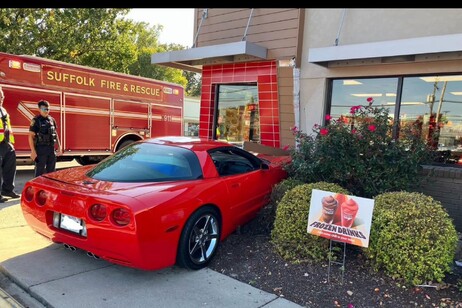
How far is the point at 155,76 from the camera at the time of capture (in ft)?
115

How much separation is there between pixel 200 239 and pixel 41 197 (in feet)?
5.61

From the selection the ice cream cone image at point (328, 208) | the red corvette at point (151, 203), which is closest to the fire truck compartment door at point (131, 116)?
the red corvette at point (151, 203)

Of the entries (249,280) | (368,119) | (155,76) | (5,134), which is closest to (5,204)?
(5,134)

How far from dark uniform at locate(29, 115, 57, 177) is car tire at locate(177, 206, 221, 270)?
436 cm

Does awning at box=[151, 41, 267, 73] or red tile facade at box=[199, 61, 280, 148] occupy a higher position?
awning at box=[151, 41, 267, 73]

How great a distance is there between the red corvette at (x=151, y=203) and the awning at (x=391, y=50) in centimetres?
250

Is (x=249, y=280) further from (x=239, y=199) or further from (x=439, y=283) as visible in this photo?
(x=439, y=283)

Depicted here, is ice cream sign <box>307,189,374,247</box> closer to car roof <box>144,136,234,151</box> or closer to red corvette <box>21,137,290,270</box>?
red corvette <box>21,137,290,270</box>

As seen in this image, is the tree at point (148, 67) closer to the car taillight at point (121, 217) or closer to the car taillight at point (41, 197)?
the car taillight at point (41, 197)

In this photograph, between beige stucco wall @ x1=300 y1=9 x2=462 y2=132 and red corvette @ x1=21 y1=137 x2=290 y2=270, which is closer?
red corvette @ x1=21 y1=137 x2=290 y2=270

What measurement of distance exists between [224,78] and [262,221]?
4201 mm

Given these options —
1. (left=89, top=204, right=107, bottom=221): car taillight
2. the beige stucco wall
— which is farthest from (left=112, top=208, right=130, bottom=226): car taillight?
the beige stucco wall

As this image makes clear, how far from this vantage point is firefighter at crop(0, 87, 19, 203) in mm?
6379

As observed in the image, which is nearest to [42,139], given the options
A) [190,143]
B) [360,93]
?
[190,143]
